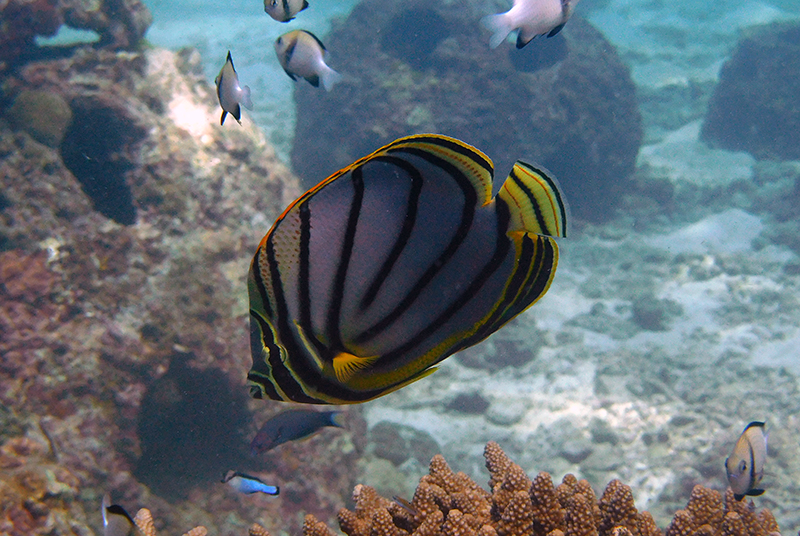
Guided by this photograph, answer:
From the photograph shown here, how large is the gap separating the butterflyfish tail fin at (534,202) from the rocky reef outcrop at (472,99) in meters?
10.8

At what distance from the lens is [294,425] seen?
3.15 meters

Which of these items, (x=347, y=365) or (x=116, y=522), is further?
(x=116, y=522)

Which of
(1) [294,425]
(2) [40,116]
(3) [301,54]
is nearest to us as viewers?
(1) [294,425]

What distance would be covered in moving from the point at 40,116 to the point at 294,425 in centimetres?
525

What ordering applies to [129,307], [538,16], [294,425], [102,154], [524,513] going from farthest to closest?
1. [102,154]
2. [129,307]
3. [294,425]
4. [538,16]
5. [524,513]

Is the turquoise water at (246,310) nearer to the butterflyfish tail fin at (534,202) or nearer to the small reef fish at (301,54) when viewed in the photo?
the small reef fish at (301,54)

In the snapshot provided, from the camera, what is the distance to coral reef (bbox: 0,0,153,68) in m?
6.57

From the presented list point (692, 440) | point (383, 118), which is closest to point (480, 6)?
point (383, 118)

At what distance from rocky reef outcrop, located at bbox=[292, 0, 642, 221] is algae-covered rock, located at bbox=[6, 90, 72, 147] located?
6.46 m

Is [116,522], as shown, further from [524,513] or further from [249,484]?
[249,484]

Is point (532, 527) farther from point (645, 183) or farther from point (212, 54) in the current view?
point (212, 54)

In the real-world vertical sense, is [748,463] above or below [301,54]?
below

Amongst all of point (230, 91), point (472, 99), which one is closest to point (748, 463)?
point (230, 91)


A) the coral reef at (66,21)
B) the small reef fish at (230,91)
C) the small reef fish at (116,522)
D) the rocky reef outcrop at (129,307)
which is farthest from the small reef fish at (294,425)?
the coral reef at (66,21)
